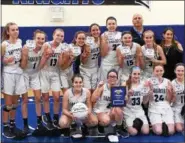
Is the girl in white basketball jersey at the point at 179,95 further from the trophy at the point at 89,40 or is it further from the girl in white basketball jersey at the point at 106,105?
the trophy at the point at 89,40

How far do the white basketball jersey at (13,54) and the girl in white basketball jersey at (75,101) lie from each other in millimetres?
695

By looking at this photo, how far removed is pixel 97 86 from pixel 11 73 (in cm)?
121

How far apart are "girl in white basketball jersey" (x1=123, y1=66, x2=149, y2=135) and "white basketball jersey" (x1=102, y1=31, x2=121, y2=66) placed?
40cm

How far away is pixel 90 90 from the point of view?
5.49 metres

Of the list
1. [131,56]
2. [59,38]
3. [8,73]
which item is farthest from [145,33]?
[8,73]

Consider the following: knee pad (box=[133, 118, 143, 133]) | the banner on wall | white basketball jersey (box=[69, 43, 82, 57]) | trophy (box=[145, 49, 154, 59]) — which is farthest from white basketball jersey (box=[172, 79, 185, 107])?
the banner on wall

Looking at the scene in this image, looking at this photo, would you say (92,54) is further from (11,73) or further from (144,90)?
(11,73)

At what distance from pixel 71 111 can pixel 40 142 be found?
0.53m

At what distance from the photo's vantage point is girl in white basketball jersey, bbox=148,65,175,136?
5.14 m

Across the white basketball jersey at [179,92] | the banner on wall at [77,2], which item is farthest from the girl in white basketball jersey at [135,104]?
the banner on wall at [77,2]

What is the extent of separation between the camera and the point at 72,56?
5180mm

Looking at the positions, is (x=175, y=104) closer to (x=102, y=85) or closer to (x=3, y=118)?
(x=102, y=85)

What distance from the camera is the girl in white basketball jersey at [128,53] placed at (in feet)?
17.2

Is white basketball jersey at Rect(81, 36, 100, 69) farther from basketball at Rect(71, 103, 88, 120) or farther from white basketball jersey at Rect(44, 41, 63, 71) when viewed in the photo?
basketball at Rect(71, 103, 88, 120)
